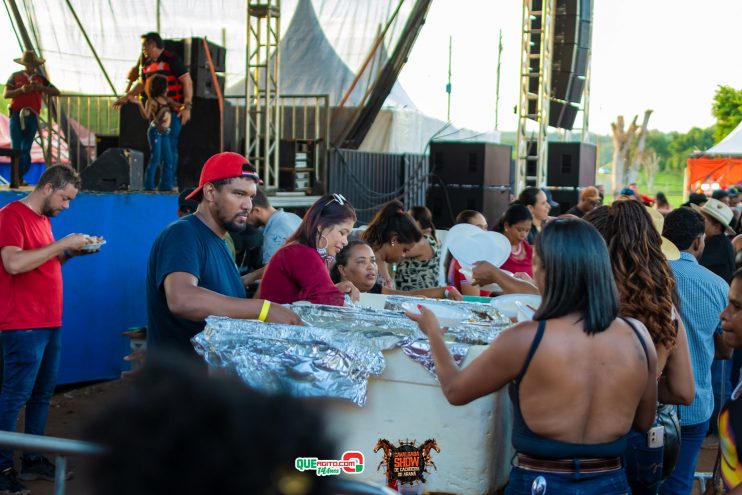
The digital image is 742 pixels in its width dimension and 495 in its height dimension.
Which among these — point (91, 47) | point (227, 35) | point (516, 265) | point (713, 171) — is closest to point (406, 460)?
point (516, 265)

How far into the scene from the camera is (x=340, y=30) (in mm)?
13242

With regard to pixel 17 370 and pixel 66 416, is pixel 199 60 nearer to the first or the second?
pixel 66 416

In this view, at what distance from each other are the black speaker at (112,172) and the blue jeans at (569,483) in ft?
18.9

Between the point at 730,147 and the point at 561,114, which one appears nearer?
the point at 561,114

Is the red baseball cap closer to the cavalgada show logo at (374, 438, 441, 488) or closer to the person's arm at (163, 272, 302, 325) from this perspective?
the person's arm at (163, 272, 302, 325)

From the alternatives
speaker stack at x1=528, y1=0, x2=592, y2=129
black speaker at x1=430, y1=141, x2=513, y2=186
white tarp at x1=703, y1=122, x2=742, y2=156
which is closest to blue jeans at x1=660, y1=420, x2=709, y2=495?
black speaker at x1=430, y1=141, x2=513, y2=186

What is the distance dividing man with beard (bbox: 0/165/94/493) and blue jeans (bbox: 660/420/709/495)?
3.01m

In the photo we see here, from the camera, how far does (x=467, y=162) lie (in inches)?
457

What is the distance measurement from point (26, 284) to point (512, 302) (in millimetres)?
2549

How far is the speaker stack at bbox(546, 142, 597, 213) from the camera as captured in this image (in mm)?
13555

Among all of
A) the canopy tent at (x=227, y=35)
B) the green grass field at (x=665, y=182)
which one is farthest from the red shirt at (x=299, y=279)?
the green grass field at (x=665, y=182)

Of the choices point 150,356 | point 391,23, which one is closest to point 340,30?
point 391,23

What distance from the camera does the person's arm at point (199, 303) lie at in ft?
8.33

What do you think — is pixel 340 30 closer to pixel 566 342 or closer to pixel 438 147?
pixel 438 147
